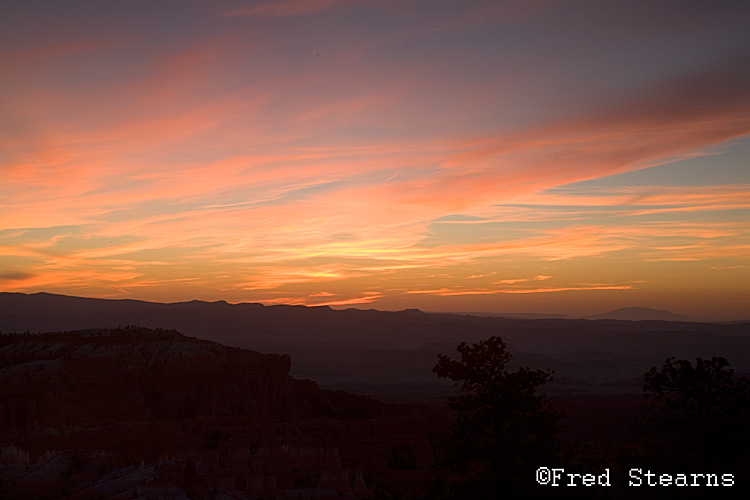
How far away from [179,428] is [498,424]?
19.8m

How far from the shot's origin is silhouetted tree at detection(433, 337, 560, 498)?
18703 millimetres

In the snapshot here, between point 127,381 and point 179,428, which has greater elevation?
point 127,381

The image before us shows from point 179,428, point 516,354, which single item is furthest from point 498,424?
point 516,354

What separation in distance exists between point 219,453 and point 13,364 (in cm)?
2002

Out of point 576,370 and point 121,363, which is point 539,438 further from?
point 576,370

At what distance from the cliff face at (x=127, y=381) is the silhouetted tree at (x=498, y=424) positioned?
23.0m

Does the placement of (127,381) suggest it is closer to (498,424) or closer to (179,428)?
(179,428)

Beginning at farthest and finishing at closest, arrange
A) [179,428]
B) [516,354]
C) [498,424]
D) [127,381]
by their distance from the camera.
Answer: [516,354] → [127,381] → [179,428] → [498,424]

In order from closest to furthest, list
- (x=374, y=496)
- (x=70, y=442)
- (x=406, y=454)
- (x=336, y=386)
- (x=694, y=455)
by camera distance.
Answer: (x=374, y=496)
(x=694, y=455)
(x=70, y=442)
(x=406, y=454)
(x=336, y=386)

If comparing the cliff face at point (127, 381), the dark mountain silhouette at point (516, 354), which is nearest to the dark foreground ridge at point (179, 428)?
the cliff face at point (127, 381)

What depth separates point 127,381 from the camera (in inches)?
1567

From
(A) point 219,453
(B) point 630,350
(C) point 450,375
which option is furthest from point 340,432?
(B) point 630,350

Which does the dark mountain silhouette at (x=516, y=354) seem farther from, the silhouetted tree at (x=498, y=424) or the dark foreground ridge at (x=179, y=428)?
the silhouetted tree at (x=498, y=424)

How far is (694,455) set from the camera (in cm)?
3022
